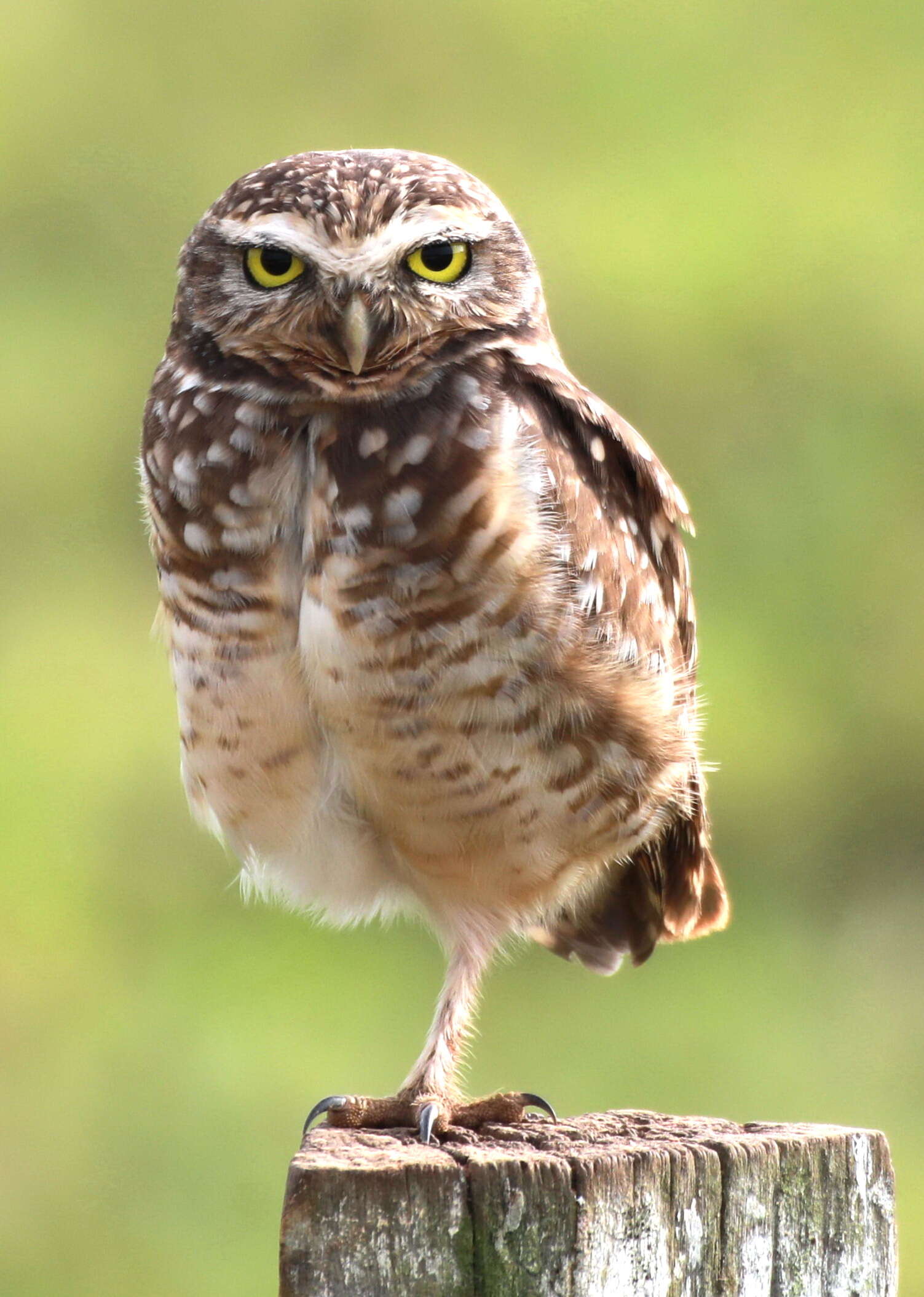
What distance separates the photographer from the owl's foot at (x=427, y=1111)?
277cm

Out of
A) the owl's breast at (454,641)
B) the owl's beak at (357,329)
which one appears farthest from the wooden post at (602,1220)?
the owl's beak at (357,329)

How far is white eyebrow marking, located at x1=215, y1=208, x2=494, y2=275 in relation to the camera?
9.43ft

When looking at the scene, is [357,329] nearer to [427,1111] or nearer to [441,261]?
[441,261]

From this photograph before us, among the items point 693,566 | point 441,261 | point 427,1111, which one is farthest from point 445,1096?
point 693,566

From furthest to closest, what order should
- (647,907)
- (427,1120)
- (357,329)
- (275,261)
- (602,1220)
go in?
(647,907)
(275,261)
(357,329)
(427,1120)
(602,1220)

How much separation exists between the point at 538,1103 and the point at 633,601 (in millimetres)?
952

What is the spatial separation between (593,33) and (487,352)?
38.1 ft

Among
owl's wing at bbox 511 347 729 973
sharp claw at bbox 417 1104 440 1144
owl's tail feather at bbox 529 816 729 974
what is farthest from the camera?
owl's tail feather at bbox 529 816 729 974

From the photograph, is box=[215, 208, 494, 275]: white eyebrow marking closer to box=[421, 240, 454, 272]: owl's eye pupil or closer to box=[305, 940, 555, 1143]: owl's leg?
box=[421, 240, 454, 272]: owl's eye pupil

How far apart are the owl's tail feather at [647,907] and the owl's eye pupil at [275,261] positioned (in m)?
1.36

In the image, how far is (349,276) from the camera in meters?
2.87

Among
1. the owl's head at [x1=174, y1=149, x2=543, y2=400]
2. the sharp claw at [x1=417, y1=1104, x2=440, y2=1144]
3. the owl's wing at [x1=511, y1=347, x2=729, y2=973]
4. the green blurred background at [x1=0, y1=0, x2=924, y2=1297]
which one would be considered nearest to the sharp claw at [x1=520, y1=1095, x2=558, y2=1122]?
the sharp claw at [x1=417, y1=1104, x2=440, y2=1144]

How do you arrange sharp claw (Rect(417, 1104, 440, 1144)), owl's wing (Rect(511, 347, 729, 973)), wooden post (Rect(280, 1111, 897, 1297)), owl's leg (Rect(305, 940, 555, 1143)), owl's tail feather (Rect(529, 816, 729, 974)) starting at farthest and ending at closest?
owl's tail feather (Rect(529, 816, 729, 974))
owl's wing (Rect(511, 347, 729, 973))
owl's leg (Rect(305, 940, 555, 1143))
sharp claw (Rect(417, 1104, 440, 1144))
wooden post (Rect(280, 1111, 897, 1297))

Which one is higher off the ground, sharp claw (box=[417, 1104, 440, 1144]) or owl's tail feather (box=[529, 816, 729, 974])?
owl's tail feather (box=[529, 816, 729, 974])
